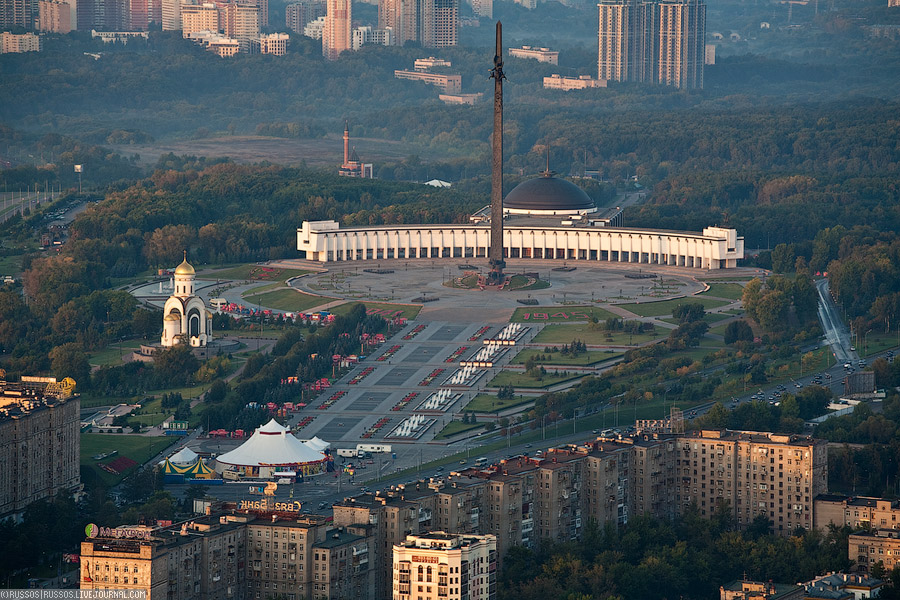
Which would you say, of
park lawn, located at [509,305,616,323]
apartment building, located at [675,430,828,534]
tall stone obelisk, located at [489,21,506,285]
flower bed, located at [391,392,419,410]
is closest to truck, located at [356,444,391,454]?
flower bed, located at [391,392,419,410]

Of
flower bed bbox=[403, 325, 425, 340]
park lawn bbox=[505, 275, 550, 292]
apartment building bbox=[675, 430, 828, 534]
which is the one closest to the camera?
apartment building bbox=[675, 430, 828, 534]

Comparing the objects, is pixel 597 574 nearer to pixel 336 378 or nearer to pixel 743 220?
pixel 336 378

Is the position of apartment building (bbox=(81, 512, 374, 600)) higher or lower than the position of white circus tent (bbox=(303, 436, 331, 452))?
higher

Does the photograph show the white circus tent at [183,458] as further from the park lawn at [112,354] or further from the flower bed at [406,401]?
the park lawn at [112,354]

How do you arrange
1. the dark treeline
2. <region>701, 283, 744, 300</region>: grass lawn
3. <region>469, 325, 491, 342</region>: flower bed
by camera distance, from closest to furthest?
the dark treeline, <region>469, 325, 491, 342</region>: flower bed, <region>701, 283, 744, 300</region>: grass lawn

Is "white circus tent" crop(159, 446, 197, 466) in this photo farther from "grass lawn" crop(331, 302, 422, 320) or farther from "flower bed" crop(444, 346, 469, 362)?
"grass lawn" crop(331, 302, 422, 320)

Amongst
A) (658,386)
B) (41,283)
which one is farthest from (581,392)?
(41,283)

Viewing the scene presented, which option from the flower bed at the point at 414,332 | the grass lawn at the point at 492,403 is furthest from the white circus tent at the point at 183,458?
the flower bed at the point at 414,332
